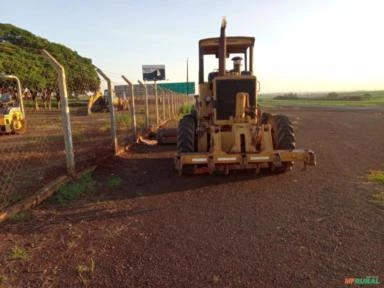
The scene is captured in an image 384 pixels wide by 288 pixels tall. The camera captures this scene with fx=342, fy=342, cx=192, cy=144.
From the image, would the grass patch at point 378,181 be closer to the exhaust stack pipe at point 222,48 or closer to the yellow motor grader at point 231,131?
the yellow motor grader at point 231,131

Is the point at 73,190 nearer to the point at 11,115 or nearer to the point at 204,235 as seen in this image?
the point at 204,235

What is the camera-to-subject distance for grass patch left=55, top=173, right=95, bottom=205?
5.33m

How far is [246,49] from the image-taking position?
8359mm

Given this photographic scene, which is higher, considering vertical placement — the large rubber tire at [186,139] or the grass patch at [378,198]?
the large rubber tire at [186,139]

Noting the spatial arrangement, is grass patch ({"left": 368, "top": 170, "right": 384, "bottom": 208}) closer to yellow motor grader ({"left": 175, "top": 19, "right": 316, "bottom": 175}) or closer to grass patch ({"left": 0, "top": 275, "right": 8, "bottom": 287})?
yellow motor grader ({"left": 175, "top": 19, "right": 316, "bottom": 175})

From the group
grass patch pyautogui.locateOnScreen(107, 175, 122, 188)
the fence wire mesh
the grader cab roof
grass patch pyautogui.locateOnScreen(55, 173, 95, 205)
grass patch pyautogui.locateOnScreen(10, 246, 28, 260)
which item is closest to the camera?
grass patch pyautogui.locateOnScreen(10, 246, 28, 260)

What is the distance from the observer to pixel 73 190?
18.5 feet

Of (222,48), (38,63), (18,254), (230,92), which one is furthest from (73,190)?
(38,63)

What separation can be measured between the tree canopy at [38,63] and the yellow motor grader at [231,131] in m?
27.0

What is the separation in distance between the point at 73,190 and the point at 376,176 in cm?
567

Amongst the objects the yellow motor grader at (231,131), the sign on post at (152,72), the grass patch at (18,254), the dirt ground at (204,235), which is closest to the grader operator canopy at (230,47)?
the yellow motor grader at (231,131)

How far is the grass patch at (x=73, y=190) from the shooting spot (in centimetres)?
533

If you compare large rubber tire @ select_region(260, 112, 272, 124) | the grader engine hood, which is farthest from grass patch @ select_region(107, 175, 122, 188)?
large rubber tire @ select_region(260, 112, 272, 124)

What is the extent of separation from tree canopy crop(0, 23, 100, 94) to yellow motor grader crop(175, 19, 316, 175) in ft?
88.7
